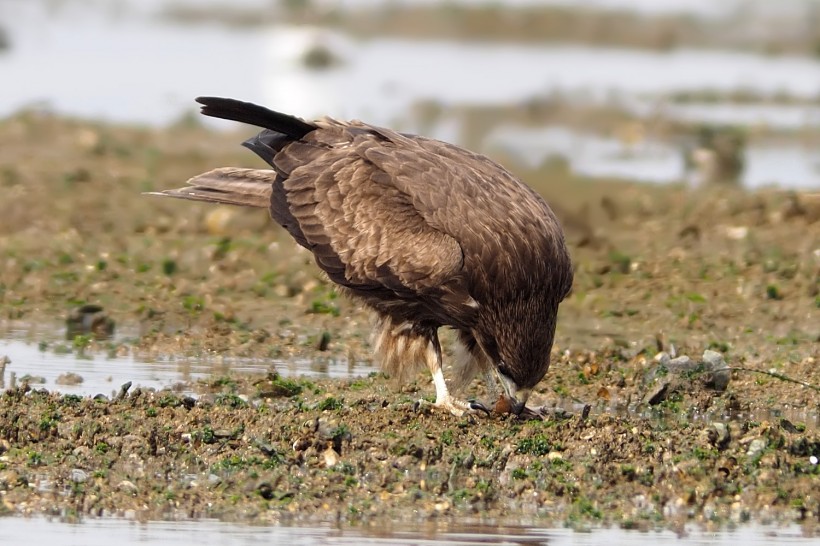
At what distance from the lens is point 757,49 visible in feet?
108

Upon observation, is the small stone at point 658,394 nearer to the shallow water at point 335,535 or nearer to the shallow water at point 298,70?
the shallow water at point 335,535

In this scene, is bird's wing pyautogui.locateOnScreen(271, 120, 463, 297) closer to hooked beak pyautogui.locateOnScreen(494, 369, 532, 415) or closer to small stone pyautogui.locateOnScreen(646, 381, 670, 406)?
hooked beak pyautogui.locateOnScreen(494, 369, 532, 415)

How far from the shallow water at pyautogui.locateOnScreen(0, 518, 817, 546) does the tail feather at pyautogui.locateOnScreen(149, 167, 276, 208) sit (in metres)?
3.35

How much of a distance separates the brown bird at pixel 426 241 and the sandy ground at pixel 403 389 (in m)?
0.35

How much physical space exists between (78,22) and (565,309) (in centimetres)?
2509

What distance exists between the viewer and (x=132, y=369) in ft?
30.0

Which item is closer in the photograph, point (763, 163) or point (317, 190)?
point (317, 190)

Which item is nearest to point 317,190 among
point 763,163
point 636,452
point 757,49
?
point 636,452

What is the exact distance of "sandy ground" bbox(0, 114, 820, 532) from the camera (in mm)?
6773

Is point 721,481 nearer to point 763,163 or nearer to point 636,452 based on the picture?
point 636,452

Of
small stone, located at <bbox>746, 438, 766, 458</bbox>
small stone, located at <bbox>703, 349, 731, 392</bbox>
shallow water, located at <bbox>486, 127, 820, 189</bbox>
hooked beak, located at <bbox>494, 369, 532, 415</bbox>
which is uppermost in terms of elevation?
shallow water, located at <bbox>486, 127, 820, 189</bbox>

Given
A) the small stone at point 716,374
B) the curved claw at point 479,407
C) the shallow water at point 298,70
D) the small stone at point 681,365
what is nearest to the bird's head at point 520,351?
Result: the curved claw at point 479,407

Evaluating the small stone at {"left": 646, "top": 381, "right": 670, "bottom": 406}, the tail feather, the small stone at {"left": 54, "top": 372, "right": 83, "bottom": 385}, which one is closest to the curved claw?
the small stone at {"left": 646, "top": 381, "right": 670, "bottom": 406}

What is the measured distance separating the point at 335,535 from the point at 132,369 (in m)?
3.30
